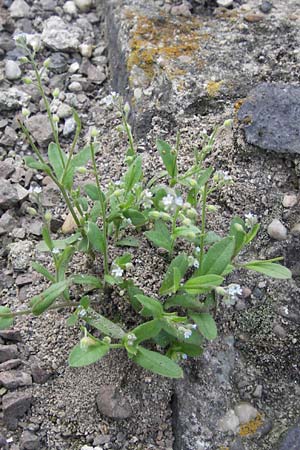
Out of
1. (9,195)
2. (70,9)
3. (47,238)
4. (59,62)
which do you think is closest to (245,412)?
(47,238)

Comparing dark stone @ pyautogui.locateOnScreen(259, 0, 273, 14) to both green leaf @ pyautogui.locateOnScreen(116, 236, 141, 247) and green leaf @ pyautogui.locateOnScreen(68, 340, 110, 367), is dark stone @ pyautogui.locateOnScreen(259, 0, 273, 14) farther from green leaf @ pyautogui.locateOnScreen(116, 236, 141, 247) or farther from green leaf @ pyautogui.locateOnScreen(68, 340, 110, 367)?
green leaf @ pyautogui.locateOnScreen(68, 340, 110, 367)

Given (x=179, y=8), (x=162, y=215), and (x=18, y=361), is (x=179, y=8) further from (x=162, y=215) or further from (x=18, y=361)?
(x=18, y=361)

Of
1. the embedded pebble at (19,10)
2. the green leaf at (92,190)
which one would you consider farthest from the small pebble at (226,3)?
the green leaf at (92,190)

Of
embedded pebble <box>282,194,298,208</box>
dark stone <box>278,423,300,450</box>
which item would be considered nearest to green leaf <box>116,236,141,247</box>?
embedded pebble <box>282,194,298,208</box>

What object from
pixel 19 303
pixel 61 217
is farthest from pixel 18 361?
pixel 61 217

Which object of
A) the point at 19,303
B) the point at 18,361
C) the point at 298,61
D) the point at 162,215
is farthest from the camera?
the point at 298,61

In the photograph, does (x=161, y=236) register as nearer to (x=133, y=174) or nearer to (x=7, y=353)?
(x=133, y=174)
